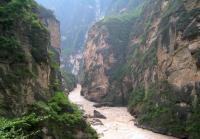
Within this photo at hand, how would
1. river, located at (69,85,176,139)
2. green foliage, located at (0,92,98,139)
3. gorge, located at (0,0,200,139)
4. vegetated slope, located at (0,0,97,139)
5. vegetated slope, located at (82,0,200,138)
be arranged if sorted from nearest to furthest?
1. vegetated slope, located at (0,0,97,139)
2. green foliage, located at (0,92,98,139)
3. gorge, located at (0,0,200,139)
4. river, located at (69,85,176,139)
5. vegetated slope, located at (82,0,200,138)

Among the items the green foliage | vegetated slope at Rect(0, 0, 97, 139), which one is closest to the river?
the green foliage

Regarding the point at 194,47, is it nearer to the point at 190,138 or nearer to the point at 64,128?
the point at 190,138

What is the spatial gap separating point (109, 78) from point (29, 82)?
43615 mm

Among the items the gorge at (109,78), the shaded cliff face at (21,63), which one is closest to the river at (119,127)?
the gorge at (109,78)

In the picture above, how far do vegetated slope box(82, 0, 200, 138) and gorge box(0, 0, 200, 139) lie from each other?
0.10 m

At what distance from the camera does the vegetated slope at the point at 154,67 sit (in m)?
37.0

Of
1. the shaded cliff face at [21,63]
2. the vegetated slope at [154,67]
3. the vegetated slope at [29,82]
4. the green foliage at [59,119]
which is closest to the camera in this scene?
the vegetated slope at [29,82]

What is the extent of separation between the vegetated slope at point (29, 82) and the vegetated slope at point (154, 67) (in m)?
12.8

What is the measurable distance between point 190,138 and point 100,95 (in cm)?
3355

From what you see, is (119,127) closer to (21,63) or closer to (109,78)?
(21,63)

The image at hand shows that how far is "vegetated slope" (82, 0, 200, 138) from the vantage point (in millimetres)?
36969

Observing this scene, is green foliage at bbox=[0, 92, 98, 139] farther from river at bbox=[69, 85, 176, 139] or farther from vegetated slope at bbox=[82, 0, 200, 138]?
vegetated slope at bbox=[82, 0, 200, 138]

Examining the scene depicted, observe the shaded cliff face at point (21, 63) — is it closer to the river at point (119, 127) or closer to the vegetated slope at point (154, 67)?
the river at point (119, 127)

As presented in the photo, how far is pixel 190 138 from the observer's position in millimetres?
33469
